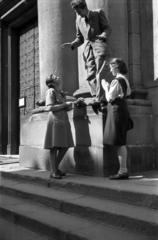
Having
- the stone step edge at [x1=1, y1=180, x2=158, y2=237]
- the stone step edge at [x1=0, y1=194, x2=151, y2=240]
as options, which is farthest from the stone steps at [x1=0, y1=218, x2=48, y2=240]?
the stone step edge at [x1=1, y1=180, x2=158, y2=237]

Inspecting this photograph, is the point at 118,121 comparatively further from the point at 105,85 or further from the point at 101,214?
the point at 101,214

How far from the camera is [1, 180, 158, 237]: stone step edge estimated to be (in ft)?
10.4

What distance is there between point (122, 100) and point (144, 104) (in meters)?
1.24

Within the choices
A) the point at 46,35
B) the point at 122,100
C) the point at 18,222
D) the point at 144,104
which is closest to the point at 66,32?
the point at 46,35

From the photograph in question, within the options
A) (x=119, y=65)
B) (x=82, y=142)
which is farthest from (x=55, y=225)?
(x=119, y=65)

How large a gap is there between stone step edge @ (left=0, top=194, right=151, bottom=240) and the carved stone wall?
614cm

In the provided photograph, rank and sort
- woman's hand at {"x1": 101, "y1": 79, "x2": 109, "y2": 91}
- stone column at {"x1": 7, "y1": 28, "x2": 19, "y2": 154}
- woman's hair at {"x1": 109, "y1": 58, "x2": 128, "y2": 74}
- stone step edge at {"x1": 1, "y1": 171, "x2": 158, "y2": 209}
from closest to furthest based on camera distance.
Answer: stone step edge at {"x1": 1, "y1": 171, "x2": 158, "y2": 209}, woman's hair at {"x1": 109, "y1": 58, "x2": 128, "y2": 74}, woman's hand at {"x1": 101, "y1": 79, "x2": 109, "y2": 91}, stone column at {"x1": 7, "y1": 28, "x2": 19, "y2": 154}

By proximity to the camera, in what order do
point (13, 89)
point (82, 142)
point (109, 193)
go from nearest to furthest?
1. point (109, 193)
2. point (82, 142)
3. point (13, 89)

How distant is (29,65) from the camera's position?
10.7m

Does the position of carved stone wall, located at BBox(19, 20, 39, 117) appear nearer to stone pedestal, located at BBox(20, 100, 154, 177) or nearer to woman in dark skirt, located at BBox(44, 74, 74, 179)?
stone pedestal, located at BBox(20, 100, 154, 177)

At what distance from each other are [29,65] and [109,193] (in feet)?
24.7

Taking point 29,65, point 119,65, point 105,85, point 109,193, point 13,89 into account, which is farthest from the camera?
point 13,89

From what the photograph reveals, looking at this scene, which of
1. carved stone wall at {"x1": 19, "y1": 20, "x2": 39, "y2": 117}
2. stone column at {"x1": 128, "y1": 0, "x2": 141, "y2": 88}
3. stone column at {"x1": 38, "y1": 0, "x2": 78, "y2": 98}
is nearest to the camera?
stone column at {"x1": 128, "y1": 0, "x2": 141, "y2": 88}

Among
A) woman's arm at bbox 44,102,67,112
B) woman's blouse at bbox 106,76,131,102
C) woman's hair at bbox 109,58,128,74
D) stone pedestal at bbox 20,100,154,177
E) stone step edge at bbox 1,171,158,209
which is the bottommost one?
Result: stone step edge at bbox 1,171,158,209
